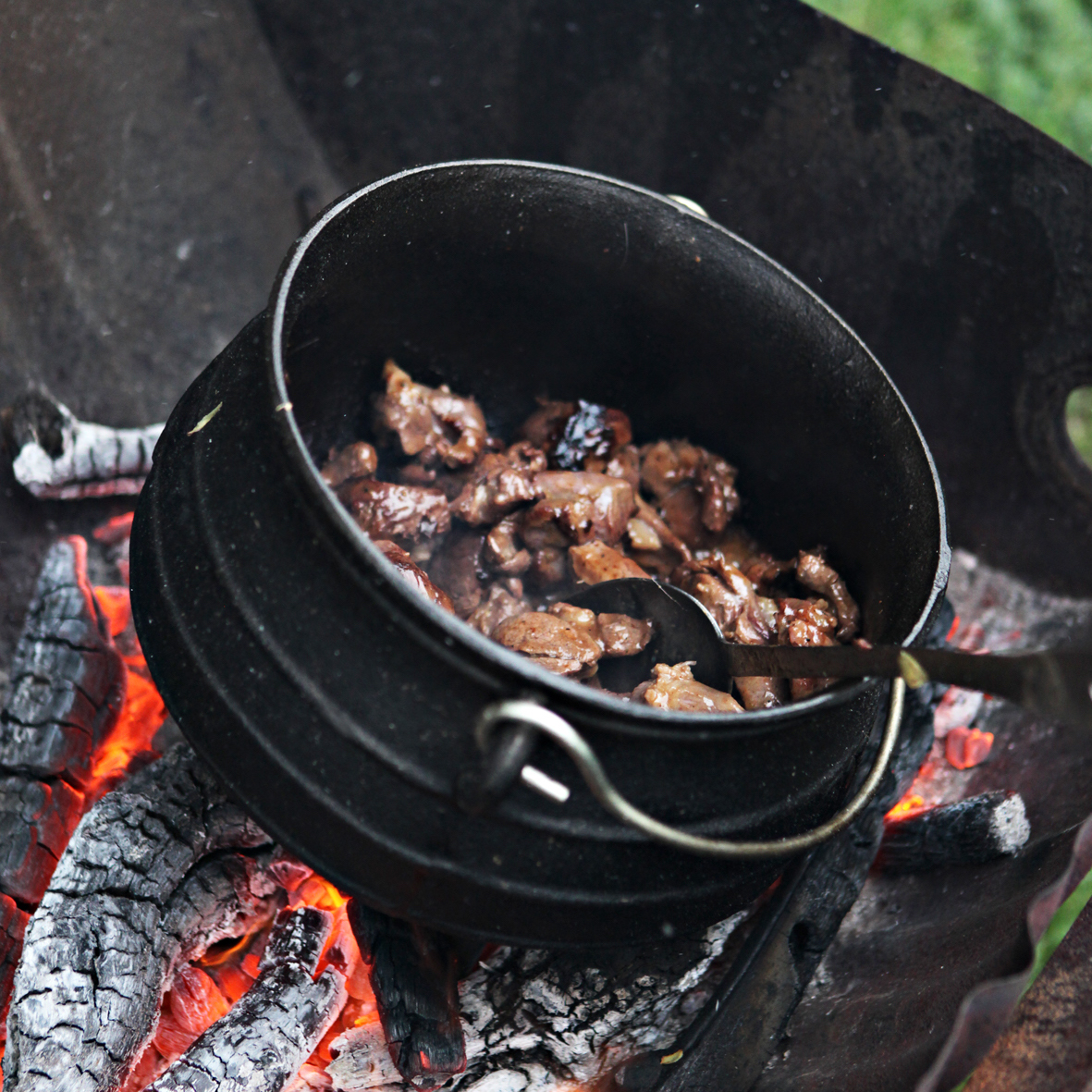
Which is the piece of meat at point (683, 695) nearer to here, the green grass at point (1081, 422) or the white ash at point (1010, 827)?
the white ash at point (1010, 827)

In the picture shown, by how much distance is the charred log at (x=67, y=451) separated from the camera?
88.0 inches

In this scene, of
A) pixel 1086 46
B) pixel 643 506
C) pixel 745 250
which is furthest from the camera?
pixel 1086 46

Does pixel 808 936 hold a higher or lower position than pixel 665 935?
lower

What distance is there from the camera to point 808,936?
189 cm

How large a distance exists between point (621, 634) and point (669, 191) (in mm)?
1605

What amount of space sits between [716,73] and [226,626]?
2089 mm

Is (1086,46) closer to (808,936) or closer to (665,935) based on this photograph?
(808,936)

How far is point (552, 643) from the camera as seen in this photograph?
5.71ft

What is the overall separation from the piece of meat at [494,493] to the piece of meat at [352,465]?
0.21 meters

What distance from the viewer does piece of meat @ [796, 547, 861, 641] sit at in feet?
6.50

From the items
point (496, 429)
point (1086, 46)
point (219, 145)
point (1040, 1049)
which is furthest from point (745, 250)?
point (1086, 46)

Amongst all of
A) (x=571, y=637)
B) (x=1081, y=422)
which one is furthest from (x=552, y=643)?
(x=1081, y=422)

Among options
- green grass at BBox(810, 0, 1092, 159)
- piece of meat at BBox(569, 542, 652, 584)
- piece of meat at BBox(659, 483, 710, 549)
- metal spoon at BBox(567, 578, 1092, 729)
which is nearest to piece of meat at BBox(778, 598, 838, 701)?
metal spoon at BBox(567, 578, 1092, 729)

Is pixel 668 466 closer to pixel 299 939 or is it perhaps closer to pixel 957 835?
pixel 957 835
